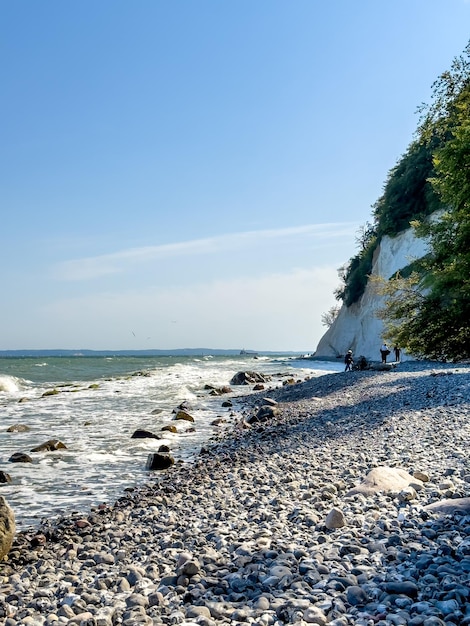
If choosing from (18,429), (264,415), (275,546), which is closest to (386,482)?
(275,546)

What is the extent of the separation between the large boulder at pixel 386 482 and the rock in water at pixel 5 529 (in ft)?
13.7

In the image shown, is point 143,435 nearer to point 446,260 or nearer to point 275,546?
point 275,546

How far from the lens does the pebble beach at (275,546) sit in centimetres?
349

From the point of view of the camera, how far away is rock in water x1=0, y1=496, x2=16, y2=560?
5.95m

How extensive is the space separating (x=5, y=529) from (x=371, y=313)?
153ft

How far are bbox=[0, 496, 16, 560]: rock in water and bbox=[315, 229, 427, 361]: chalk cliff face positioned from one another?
30.6 metres

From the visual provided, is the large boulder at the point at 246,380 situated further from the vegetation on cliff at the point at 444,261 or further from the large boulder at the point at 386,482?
the large boulder at the point at 386,482

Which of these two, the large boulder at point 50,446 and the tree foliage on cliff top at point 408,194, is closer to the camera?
the large boulder at point 50,446

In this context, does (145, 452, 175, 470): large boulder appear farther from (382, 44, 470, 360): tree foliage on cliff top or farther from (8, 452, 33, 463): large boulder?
(382, 44, 470, 360): tree foliage on cliff top

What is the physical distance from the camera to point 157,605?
156 inches

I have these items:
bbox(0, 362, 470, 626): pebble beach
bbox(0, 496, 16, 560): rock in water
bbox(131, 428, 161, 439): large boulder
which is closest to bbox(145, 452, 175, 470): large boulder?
bbox(0, 362, 470, 626): pebble beach

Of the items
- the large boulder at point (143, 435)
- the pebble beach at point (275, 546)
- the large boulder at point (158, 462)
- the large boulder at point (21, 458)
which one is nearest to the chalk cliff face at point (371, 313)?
the large boulder at point (143, 435)

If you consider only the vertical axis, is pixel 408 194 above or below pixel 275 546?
above

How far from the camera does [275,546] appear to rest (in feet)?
15.4
